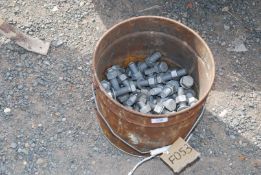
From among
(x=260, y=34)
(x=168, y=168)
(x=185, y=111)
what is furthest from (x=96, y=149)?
(x=260, y=34)

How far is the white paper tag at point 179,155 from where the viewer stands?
9.16 ft

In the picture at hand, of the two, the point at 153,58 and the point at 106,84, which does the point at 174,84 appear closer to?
the point at 153,58

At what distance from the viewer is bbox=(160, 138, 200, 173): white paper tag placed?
9.16 ft

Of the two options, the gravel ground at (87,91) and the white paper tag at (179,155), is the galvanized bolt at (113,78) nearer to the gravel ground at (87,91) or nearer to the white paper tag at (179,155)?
the gravel ground at (87,91)

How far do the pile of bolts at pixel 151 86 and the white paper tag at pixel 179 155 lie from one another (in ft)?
0.74

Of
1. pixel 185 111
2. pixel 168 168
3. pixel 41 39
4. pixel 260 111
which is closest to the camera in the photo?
pixel 185 111

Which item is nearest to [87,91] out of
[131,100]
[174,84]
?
[131,100]

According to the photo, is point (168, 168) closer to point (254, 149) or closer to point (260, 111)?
point (254, 149)

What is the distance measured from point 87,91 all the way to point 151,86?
1.64 ft

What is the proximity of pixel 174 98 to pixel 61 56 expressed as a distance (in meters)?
0.97

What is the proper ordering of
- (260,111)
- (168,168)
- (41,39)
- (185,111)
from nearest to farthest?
(185,111) → (168,168) → (260,111) → (41,39)

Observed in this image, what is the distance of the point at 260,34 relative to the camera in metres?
3.66

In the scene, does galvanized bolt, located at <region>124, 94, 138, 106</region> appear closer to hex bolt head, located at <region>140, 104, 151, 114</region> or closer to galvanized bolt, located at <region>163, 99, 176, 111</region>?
hex bolt head, located at <region>140, 104, 151, 114</region>

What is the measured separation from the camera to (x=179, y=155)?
2812 mm
